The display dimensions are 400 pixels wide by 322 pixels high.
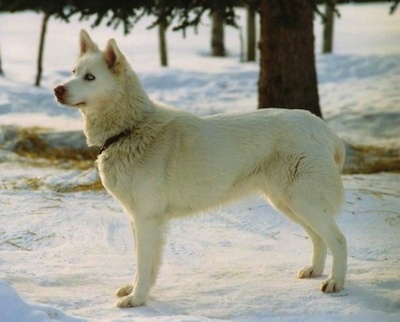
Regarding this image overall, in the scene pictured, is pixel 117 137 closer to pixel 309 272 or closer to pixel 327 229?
pixel 327 229

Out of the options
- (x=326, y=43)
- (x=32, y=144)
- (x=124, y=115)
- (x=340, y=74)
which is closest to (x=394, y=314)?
(x=124, y=115)

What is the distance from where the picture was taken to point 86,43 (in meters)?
5.05

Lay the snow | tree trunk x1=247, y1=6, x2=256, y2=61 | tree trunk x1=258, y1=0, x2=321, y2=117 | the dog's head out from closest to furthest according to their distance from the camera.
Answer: the snow < the dog's head < tree trunk x1=258, y1=0, x2=321, y2=117 < tree trunk x1=247, y1=6, x2=256, y2=61

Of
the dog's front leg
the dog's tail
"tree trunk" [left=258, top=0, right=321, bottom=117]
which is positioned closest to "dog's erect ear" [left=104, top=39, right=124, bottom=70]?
the dog's front leg

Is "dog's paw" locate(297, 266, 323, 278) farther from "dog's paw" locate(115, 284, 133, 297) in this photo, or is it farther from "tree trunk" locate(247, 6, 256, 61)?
"tree trunk" locate(247, 6, 256, 61)

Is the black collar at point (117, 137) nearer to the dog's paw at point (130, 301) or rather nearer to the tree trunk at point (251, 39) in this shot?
the dog's paw at point (130, 301)

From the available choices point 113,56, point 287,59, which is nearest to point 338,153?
point 113,56

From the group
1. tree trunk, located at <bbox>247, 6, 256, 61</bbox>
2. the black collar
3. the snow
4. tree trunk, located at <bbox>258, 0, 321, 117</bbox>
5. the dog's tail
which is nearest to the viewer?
the snow

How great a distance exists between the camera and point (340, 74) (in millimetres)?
15445

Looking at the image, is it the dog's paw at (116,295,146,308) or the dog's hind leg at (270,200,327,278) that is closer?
the dog's paw at (116,295,146,308)

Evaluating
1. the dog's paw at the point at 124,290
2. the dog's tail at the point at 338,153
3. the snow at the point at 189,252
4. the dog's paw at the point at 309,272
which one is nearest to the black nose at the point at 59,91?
the snow at the point at 189,252

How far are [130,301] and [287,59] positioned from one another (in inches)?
206

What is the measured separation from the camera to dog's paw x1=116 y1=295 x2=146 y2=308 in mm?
4734

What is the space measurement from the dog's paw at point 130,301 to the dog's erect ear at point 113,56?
4.94 ft
